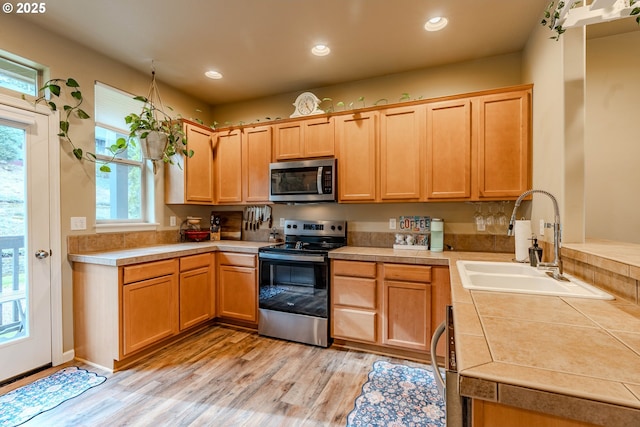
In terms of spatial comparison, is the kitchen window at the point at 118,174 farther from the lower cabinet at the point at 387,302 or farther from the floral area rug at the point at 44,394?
the lower cabinet at the point at 387,302

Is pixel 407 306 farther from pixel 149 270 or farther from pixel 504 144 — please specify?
pixel 149 270

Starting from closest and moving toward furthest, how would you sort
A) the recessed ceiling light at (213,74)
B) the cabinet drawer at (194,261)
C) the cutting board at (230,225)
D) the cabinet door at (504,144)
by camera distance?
1. the cabinet door at (504,144)
2. the cabinet drawer at (194,261)
3. the recessed ceiling light at (213,74)
4. the cutting board at (230,225)

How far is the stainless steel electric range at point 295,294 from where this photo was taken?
108 inches

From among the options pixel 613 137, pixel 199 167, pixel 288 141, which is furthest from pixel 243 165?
pixel 613 137

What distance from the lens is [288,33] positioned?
7.89ft

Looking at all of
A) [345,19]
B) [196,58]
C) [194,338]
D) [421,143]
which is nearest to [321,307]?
[194,338]

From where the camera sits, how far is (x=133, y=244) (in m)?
2.96

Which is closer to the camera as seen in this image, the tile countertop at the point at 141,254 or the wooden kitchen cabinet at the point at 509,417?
the wooden kitchen cabinet at the point at 509,417

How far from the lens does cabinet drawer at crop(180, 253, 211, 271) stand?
2.83 m

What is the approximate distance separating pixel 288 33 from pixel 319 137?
0.99m

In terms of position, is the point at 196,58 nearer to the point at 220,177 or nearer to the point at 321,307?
the point at 220,177

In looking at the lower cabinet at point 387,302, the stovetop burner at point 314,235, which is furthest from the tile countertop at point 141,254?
the lower cabinet at point 387,302

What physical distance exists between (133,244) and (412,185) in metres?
2.81

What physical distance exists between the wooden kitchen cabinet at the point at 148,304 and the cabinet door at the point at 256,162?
3.67 feet
